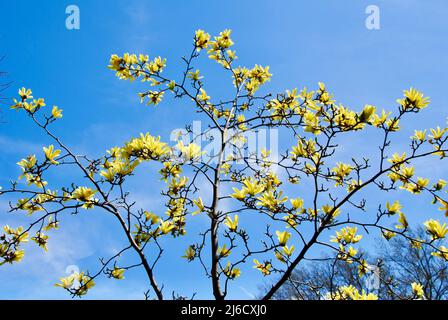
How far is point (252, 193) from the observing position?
213 cm

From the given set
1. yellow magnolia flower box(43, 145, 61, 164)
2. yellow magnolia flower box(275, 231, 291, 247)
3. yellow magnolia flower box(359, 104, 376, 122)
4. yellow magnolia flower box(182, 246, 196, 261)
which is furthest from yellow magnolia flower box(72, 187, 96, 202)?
yellow magnolia flower box(359, 104, 376, 122)

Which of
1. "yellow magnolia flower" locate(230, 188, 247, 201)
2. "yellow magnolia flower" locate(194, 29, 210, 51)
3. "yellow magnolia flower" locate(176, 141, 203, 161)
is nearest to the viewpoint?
"yellow magnolia flower" locate(230, 188, 247, 201)

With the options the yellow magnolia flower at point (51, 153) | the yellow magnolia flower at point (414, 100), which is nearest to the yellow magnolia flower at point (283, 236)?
→ the yellow magnolia flower at point (414, 100)

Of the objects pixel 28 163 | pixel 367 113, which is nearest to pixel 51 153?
pixel 28 163

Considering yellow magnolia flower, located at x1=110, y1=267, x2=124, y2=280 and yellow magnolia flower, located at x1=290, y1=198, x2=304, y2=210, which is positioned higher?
yellow magnolia flower, located at x1=290, y1=198, x2=304, y2=210

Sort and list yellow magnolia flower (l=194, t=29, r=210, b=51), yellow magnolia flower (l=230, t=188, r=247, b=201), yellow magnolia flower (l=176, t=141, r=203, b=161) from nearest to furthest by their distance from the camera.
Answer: yellow magnolia flower (l=230, t=188, r=247, b=201) → yellow magnolia flower (l=176, t=141, r=203, b=161) → yellow magnolia flower (l=194, t=29, r=210, b=51)

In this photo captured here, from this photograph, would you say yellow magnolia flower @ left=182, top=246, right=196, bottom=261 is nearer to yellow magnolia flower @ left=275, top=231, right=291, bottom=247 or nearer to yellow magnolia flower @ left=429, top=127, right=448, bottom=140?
yellow magnolia flower @ left=275, top=231, right=291, bottom=247

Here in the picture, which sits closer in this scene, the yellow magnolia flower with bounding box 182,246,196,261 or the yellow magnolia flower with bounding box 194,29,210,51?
the yellow magnolia flower with bounding box 182,246,196,261

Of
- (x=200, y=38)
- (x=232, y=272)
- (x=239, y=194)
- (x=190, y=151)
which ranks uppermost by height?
(x=200, y=38)

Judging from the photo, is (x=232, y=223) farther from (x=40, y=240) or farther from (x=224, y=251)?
(x=40, y=240)

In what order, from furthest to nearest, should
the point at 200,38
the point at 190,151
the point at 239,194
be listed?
the point at 200,38
the point at 190,151
the point at 239,194

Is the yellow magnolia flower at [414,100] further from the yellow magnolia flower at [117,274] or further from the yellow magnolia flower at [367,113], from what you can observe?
the yellow magnolia flower at [117,274]
